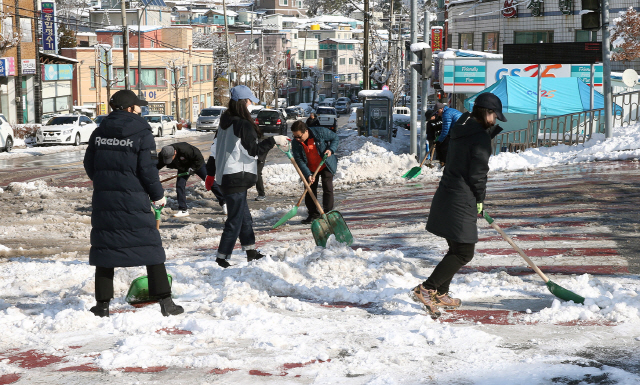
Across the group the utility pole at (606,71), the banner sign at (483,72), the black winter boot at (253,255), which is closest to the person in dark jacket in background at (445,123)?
the utility pole at (606,71)

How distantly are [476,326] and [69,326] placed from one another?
294 centimetres

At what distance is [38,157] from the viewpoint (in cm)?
2538

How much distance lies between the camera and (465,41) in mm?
40906

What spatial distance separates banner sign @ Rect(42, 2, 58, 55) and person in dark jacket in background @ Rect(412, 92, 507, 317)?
3918 centimetres

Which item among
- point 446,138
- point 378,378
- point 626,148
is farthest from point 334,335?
point 626,148

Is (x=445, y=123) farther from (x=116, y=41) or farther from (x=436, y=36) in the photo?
(x=116, y=41)

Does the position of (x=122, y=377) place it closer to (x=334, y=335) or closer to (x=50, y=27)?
(x=334, y=335)

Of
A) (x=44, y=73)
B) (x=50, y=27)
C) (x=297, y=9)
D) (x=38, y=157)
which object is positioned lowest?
(x=38, y=157)

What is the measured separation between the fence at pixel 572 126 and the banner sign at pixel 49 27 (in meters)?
30.0

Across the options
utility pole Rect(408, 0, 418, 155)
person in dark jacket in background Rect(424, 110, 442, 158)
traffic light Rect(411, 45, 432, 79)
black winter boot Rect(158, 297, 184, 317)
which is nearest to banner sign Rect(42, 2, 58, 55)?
utility pole Rect(408, 0, 418, 155)

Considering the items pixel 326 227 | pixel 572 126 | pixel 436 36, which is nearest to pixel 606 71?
pixel 572 126

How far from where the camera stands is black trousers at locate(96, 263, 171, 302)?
5117 mm

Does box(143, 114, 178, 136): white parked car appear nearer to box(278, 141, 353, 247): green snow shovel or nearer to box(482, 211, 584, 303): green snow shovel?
box(278, 141, 353, 247): green snow shovel

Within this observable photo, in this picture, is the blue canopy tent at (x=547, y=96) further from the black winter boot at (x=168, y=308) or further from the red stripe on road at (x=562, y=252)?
the black winter boot at (x=168, y=308)
